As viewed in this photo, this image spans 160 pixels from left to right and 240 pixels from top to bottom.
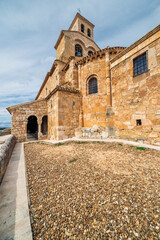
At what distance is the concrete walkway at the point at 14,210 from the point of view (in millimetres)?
1297

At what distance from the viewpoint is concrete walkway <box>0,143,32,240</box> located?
1297 mm

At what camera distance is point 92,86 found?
9188 mm

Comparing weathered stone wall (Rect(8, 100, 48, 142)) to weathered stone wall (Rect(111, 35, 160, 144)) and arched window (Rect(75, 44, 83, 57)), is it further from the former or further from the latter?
arched window (Rect(75, 44, 83, 57))

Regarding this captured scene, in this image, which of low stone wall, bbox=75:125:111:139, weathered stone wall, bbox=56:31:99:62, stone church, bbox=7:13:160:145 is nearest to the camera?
stone church, bbox=7:13:160:145

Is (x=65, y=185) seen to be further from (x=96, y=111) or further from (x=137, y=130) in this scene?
(x=96, y=111)

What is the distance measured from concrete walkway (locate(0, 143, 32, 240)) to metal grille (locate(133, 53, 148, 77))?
26.7 feet

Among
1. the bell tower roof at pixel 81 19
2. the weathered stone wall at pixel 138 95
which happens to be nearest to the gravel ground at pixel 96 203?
the weathered stone wall at pixel 138 95

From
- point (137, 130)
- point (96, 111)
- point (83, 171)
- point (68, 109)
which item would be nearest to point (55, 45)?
point (68, 109)

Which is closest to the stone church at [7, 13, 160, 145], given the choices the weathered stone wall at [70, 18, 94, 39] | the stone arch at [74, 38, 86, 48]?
the stone arch at [74, 38, 86, 48]

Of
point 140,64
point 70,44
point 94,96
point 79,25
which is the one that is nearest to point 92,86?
point 94,96

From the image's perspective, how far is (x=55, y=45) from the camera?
1509 centimetres

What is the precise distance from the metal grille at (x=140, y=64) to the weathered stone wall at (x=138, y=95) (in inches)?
9.5

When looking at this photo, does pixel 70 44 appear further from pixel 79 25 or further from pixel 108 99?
pixel 108 99

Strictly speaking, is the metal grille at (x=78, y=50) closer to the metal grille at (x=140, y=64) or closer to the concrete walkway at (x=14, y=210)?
the metal grille at (x=140, y=64)
